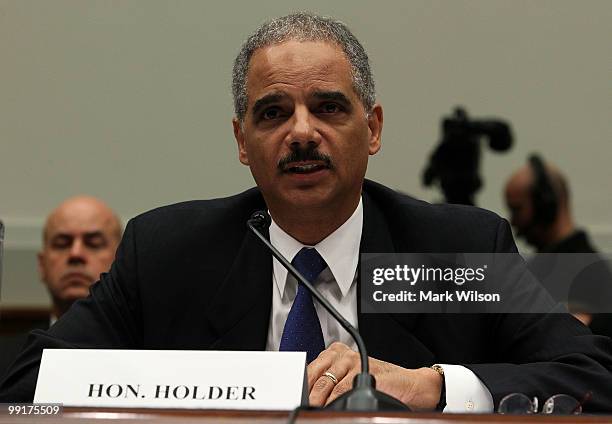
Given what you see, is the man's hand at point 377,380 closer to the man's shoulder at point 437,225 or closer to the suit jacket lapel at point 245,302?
the suit jacket lapel at point 245,302

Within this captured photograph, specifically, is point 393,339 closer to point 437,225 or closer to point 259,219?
point 437,225

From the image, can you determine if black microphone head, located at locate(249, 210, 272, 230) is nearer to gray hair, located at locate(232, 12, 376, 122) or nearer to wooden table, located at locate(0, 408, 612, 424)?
gray hair, located at locate(232, 12, 376, 122)

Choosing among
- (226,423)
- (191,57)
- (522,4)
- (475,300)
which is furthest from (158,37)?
(226,423)

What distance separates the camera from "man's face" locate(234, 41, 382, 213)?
7.55 feet

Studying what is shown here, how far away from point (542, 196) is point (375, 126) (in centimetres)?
153

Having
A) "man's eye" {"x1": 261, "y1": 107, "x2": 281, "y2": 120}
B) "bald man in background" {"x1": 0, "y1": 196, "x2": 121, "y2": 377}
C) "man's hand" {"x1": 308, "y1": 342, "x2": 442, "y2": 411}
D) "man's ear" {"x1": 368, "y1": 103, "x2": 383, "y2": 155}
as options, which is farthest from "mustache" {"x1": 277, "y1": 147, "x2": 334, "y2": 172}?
"bald man in background" {"x1": 0, "y1": 196, "x2": 121, "y2": 377}

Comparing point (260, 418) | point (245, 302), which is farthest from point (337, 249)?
point (260, 418)

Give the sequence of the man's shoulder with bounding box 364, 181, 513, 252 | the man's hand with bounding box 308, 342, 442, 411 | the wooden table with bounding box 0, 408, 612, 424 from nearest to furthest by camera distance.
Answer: the wooden table with bounding box 0, 408, 612, 424 < the man's hand with bounding box 308, 342, 442, 411 < the man's shoulder with bounding box 364, 181, 513, 252

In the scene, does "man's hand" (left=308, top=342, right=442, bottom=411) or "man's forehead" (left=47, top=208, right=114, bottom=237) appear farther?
"man's forehead" (left=47, top=208, right=114, bottom=237)

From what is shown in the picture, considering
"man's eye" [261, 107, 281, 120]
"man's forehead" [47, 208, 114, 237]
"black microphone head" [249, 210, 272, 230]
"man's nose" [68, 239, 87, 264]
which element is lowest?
"black microphone head" [249, 210, 272, 230]

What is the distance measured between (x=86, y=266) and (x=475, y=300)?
2.08m

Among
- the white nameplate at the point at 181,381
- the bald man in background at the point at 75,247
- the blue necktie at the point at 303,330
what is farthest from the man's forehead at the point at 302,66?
the bald man in background at the point at 75,247

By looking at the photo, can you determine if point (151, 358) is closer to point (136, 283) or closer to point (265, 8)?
point (136, 283)

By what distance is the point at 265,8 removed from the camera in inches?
151
